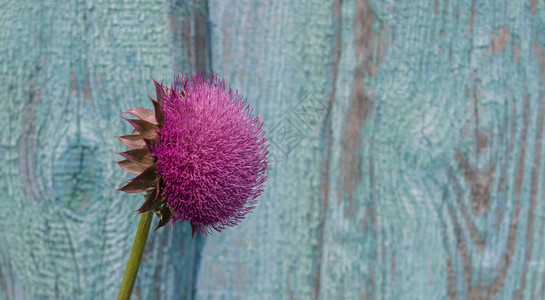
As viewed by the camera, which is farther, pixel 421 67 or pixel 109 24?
pixel 421 67

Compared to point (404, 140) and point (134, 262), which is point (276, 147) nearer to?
point (404, 140)

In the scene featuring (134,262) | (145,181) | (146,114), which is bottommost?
(134,262)

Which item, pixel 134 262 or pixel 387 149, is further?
pixel 387 149

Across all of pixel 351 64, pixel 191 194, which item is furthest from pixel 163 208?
pixel 351 64

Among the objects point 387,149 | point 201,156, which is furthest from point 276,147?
point 201,156

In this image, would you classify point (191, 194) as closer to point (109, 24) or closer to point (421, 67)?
point (109, 24)

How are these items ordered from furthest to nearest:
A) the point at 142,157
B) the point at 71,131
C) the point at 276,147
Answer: the point at 276,147, the point at 71,131, the point at 142,157

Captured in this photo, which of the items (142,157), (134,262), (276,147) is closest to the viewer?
(134,262)

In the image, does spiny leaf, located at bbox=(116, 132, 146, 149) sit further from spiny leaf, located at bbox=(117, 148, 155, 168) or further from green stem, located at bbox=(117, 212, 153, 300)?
green stem, located at bbox=(117, 212, 153, 300)
